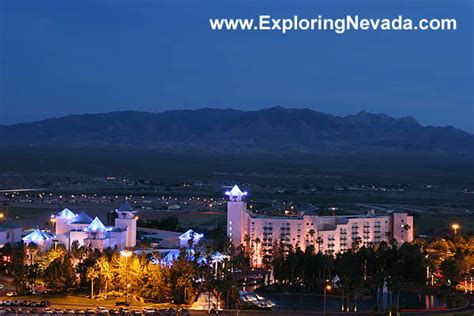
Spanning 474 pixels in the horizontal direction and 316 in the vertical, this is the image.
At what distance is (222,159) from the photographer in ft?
568

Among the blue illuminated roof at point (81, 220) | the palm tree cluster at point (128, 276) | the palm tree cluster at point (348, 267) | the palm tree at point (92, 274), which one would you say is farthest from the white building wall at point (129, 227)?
the palm tree at point (92, 274)

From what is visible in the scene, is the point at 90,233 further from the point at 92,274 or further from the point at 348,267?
the point at 348,267

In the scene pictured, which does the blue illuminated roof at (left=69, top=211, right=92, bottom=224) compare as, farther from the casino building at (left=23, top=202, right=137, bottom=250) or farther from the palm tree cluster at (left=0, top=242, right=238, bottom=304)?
the palm tree cluster at (left=0, top=242, right=238, bottom=304)

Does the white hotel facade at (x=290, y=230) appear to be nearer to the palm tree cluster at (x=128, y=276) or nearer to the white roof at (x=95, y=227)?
the white roof at (x=95, y=227)

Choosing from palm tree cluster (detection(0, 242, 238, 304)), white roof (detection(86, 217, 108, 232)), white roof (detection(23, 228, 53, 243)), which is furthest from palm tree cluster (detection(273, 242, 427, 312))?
white roof (detection(23, 228, 53, 243))

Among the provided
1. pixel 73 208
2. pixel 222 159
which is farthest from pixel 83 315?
pixel 222 159

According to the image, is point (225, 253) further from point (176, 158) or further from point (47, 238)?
point (176, 158)

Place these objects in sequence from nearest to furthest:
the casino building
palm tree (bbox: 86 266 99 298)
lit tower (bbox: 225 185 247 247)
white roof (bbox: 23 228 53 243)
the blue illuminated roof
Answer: palm tree (bbox: 86 266 99 298)
the casino building
white roof (bbox: 23 228 53 243)
the blue illuminated roof
lit tower (bbox: 225 185 247 247)

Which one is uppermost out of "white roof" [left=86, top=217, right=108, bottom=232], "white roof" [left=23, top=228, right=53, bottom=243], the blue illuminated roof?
the blue illuminated roof

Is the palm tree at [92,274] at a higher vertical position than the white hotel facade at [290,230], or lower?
lower

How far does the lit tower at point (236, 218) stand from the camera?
47438 millimetres

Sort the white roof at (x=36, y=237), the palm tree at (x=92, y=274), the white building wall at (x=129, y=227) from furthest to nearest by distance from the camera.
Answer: the white building wall at (x=129, y=227) → the white roof at (x=36, y=237) → the palm tree at (x=92, y=274)

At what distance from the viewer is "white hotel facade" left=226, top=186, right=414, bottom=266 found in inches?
1829

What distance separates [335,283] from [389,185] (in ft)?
250
